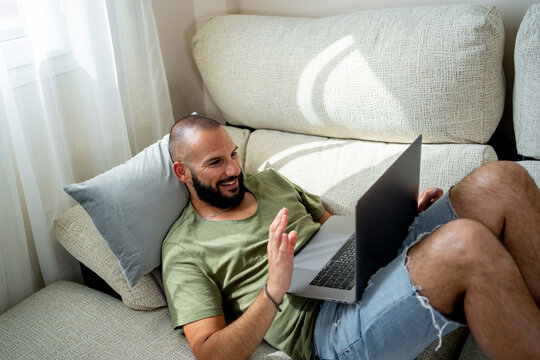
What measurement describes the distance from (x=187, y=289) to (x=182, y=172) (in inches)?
15.3

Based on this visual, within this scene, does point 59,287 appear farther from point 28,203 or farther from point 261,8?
point 261,8

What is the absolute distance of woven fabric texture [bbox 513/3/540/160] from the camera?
61.5 inches

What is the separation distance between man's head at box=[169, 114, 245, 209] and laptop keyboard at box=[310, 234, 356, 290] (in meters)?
0.33

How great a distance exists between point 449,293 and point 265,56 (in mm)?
1129

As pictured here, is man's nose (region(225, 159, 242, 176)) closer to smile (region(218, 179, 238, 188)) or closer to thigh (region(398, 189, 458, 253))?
smile (region(218, 179, 238, 188))

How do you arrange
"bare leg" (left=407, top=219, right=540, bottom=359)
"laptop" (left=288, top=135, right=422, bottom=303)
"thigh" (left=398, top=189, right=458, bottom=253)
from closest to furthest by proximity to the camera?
"bare leg" (left=407, top=219, right=540, bottom=359)
"laptop" (left=288, top=135, right=422, bottom=303)
"thigh" (left=398, top=189, right=458, bottom=253)

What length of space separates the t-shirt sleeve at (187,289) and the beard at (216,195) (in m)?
0.18

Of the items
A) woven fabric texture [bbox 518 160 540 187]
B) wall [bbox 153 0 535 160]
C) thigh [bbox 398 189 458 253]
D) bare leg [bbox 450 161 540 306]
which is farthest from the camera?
wall [bbox 153 0 535 160]

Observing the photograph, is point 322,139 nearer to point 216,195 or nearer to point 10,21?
point 216,195

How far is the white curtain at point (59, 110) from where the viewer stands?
161 centimetres

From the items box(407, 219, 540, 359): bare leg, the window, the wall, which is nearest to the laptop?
box(407, 219, 540, 359): bare leg

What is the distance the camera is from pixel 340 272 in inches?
59.3

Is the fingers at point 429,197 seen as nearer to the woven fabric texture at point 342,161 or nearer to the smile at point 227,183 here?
the woven fabric texture at point 342,161

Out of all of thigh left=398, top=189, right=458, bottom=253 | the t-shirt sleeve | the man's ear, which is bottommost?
the t-shirt sleeve
